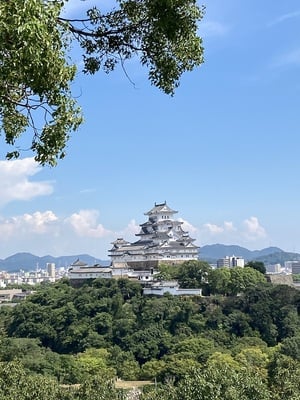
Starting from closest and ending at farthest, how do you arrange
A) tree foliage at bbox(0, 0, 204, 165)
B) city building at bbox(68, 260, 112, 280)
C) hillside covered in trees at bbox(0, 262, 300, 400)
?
1. tree foliage at bbox(0, 0, 204, 165)
2. hillside covered in trees at bbox(0, 262, 300, 400)
3. city building at bbox(68, 260, 112, 280)

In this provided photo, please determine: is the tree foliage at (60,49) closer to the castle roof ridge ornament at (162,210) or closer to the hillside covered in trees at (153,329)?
the hillside covered in trees at (153,329)

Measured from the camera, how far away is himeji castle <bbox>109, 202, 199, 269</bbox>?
36.6 metres

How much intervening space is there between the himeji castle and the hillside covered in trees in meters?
2.17

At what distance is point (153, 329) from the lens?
2878cm

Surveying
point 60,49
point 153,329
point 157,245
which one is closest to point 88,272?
point 157,245

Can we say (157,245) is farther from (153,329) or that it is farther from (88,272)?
(153,329)

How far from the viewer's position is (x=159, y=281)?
33.1m

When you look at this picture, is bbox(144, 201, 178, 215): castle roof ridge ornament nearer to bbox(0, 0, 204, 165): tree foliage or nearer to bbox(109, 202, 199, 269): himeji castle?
bbox(109, 202, 199, 269): himeji castle

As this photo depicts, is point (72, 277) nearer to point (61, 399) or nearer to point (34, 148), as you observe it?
point (61, 399)

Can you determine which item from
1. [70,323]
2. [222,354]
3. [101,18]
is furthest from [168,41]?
[70,323]

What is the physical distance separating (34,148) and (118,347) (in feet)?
83.2

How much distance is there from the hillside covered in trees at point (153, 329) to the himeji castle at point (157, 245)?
7.11ft

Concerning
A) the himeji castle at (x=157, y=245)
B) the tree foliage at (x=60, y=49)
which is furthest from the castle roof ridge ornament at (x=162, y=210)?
the tree foliage at (x=60, y=49)

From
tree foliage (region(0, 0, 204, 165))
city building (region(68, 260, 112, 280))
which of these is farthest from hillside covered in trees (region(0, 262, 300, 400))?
tree foliage (region(0, 0, 204, 165))
